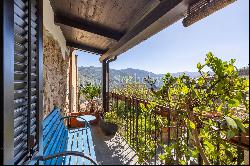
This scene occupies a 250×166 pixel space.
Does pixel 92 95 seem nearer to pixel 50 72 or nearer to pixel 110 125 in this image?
pixel 110 125

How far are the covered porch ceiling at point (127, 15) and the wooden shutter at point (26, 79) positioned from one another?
1.19 meters

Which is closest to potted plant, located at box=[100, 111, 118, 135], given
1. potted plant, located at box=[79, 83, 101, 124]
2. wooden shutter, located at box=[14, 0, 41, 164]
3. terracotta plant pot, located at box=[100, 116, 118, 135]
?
terracotta plant pot, located at box=[100, 116, 118, 135]

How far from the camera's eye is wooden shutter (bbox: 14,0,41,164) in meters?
1.66

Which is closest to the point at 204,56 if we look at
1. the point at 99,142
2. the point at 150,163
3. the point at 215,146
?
the point at 215,146

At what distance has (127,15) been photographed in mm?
3717

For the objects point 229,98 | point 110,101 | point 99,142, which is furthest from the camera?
point 110,101

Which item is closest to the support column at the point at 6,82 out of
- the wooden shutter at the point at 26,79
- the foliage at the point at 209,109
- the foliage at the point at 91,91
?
the wooden shutter at the point at 26,79

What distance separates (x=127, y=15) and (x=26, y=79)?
2280 mm

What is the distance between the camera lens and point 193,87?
164cm

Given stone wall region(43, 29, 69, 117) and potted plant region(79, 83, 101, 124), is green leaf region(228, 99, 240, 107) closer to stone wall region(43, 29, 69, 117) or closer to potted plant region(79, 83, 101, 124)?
stone wall region(43, 29, 69, 117)

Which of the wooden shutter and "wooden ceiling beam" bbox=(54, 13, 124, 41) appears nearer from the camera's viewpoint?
the wooden shutter

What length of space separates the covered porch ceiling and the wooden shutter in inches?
46.7

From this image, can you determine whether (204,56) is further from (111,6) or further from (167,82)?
(111,6)

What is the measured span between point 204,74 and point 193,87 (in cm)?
11
